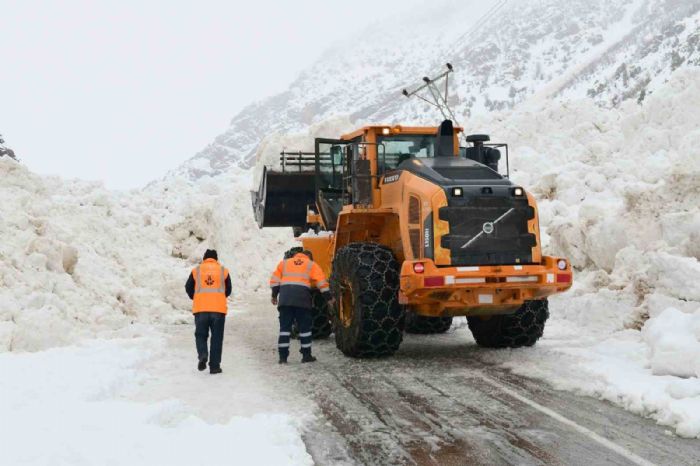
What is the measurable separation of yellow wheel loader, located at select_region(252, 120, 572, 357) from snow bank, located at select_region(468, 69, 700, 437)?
2.94 feet

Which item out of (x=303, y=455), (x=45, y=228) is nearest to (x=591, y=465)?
(x=303, y=455)

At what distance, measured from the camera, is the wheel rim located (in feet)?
29.2

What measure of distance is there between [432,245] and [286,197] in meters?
6.66

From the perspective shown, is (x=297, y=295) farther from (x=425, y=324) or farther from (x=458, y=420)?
(x=458, y=420)

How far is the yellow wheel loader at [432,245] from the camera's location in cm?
806

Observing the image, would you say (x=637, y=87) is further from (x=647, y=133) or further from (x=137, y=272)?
(x=137, y=272)

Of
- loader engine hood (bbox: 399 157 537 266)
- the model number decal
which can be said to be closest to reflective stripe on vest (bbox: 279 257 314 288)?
the model number decal

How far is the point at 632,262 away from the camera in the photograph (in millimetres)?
10406

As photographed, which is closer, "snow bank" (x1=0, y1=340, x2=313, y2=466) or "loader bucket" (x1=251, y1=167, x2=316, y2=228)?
"snow bank" (x1=0, y1=340, x2=313, y2=466)

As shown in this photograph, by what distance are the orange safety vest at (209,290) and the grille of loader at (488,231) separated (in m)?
2.58

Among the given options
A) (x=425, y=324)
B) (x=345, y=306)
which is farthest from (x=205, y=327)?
(x=425, y=324)

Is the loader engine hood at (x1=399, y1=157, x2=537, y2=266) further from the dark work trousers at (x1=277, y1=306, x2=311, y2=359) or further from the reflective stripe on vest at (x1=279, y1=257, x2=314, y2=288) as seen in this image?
the dark work trousers at (x1=277, y1=306, x2=311, y2=359)

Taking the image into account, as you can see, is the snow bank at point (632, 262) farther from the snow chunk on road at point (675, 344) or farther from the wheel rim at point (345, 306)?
the wheel rim at point (345, 306)

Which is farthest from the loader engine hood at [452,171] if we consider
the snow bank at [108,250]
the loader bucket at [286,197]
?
the loader bucket at [286,197]
